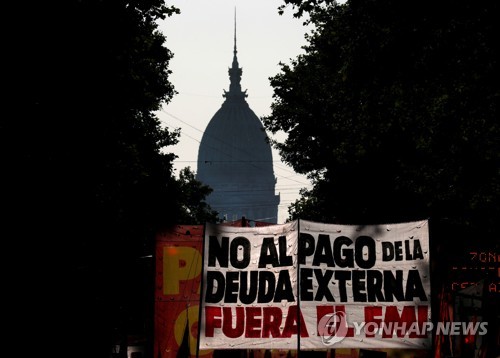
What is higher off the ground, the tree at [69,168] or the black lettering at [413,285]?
the tree at [69,168]

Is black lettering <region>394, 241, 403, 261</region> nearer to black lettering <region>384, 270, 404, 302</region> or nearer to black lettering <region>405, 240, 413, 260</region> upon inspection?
black lettering <region>405, 240, 413, 260</region>

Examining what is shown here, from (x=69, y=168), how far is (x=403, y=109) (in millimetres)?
9843

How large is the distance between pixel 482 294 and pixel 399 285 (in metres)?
2.31

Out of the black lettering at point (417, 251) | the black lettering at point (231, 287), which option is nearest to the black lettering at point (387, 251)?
the black lettering at point (417, 251)

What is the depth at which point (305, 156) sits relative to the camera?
5022cm

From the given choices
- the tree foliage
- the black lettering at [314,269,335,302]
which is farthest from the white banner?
the tree foliage

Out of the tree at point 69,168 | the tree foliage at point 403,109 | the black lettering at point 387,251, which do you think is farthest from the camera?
the tree foliage at point 403,109

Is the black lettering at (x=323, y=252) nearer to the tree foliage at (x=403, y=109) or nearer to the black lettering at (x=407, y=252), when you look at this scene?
the black lettering at (x=407, y=252)

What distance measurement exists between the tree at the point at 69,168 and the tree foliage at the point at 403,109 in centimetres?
471

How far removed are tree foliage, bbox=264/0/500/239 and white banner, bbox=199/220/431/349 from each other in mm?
6903

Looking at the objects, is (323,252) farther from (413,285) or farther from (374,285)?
(413,285)

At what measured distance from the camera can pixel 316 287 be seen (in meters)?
11.8

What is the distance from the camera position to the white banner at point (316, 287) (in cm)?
1183

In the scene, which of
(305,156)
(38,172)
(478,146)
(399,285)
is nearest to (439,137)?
(478,146)
